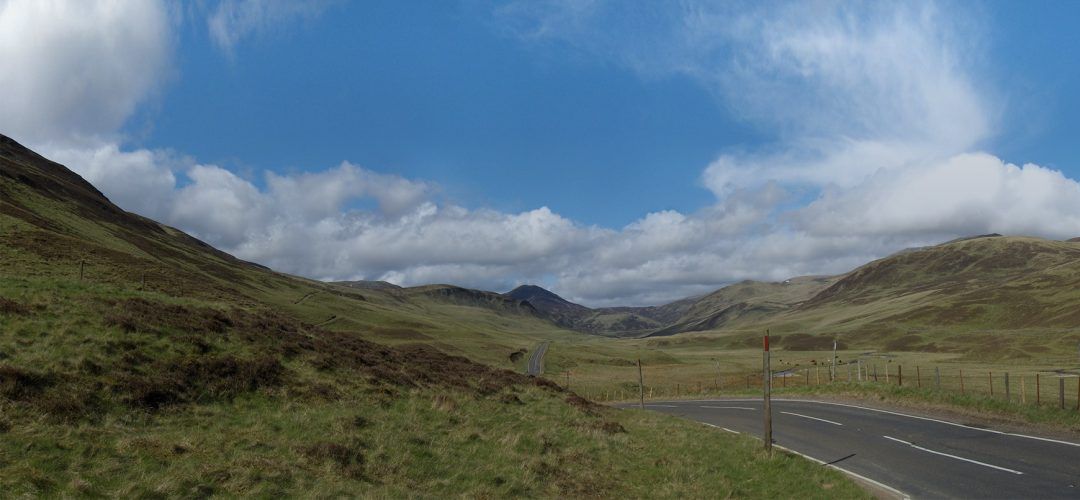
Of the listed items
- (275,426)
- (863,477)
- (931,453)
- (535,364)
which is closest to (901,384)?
(931,453)

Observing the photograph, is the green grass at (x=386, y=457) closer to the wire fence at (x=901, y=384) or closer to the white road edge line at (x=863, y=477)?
the white road edge line at (x=863, y=477)

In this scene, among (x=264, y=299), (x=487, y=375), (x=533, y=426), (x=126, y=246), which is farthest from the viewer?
(x=264, y=299)

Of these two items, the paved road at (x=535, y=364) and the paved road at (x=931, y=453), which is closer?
the paved road at (x=931, y=453)

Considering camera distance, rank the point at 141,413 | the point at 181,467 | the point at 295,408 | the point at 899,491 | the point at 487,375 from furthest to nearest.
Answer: the point at 487,375, the point at 295,408, the point at 899,491, the point at 141,413, the point at 181,467

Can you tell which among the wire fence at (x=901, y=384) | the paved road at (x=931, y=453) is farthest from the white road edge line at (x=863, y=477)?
the wire fence at (x=901, y=384)

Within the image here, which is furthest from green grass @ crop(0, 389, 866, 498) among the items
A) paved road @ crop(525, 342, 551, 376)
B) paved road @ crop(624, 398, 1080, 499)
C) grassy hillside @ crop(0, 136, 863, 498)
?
paved road @ crop(525, 342, 551, 376)

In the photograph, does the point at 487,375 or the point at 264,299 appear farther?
the point at 264,299

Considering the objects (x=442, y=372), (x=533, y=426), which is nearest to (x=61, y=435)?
(x=533, y=426)

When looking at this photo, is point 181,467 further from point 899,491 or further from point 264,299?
point 264,299

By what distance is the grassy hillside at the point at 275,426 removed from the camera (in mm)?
11164

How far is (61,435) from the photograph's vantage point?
1136 centimetres

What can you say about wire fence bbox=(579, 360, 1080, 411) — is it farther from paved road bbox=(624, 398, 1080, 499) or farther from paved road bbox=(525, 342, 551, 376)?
paved road bbox=(525, 342, 551, 376)

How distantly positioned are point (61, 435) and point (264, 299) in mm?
121274

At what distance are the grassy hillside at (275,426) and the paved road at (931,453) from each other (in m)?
2.82
